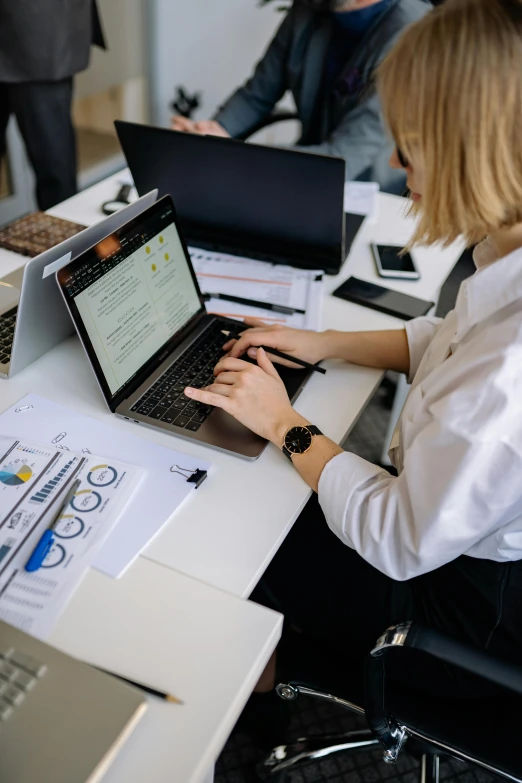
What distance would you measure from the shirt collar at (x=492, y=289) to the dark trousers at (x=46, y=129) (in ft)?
6.81

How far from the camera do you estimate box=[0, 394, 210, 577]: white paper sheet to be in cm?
79

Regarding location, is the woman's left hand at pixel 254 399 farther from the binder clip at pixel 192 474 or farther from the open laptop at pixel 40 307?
the open laptop at pixel 40 307

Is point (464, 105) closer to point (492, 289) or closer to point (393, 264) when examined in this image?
point (492, 289)

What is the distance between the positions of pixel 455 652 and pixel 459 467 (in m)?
0.21

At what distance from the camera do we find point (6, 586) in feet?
2.37

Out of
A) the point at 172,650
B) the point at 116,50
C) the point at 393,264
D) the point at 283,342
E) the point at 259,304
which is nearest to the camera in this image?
the point at 172,650

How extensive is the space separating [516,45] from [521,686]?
72 centimetres

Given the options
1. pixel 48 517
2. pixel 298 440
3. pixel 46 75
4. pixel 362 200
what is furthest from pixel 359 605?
pixel 46 75

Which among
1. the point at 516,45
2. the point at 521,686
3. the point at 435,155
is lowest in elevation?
the point at 521,686

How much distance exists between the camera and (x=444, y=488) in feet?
2.43

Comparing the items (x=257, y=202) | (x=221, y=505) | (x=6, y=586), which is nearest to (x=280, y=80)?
(x=257, y=202)

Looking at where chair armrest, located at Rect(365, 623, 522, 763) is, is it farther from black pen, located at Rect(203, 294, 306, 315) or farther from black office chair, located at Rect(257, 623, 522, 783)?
black pen, located at Rect(203, 294, 306, 315)

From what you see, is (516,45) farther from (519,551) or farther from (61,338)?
(61,338)

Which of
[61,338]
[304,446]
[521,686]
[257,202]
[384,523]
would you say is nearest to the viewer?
[521,686]
